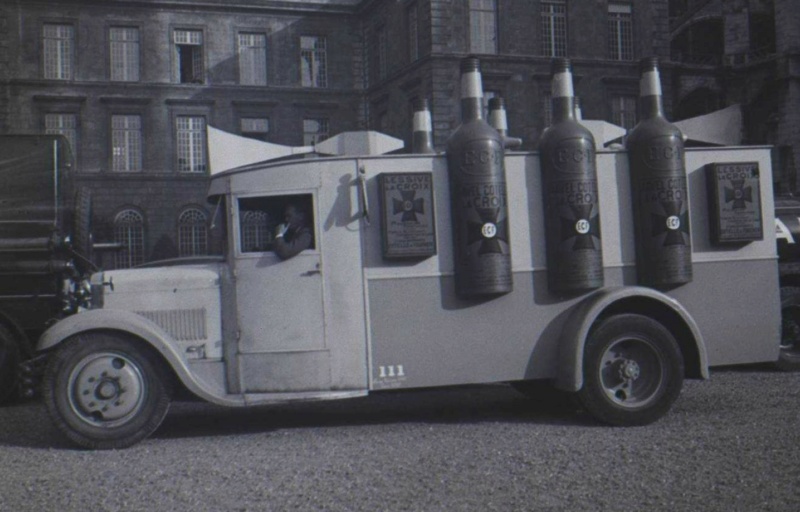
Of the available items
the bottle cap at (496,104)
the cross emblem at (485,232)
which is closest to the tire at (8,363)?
the cross emblem at (485,232)

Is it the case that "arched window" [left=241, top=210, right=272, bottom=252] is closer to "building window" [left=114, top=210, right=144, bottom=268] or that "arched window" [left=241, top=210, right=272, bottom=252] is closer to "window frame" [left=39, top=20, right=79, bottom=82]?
"building window" [left=114, top=210, right=144, bottom=268]

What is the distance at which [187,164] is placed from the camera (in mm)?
38781

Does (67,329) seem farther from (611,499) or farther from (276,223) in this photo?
(611,499)

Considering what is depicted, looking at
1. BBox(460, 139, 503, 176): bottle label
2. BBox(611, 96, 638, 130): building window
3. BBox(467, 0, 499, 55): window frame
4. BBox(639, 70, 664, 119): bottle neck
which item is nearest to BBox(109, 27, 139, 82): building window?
BBox(467, 0, 499, 55): window frame

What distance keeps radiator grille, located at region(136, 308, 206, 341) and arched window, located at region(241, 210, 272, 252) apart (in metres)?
0.69

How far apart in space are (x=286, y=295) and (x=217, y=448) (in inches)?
52.6

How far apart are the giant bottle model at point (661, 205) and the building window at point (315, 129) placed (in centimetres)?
3304

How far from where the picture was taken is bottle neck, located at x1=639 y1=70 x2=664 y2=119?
26.1 feet

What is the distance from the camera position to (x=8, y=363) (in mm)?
10305

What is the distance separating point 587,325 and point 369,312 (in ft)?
5.91

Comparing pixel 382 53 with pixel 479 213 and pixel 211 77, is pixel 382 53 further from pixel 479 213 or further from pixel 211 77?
pixel 479 213

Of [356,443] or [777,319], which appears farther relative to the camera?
[777,319]

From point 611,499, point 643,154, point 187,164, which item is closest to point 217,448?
point 611,499

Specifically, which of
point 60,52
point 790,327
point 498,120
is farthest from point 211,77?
point 498,120
